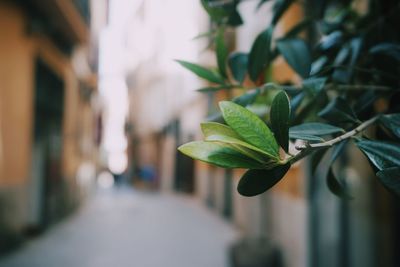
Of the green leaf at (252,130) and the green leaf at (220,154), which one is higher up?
the green leaf at (252,130)

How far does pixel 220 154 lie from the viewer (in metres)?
0.79

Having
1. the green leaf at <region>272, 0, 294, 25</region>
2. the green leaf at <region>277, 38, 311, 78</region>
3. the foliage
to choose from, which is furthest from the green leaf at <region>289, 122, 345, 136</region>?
the green leaf at <region>272, 0, 294, 25</region>

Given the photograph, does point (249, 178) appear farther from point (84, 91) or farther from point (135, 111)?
point (135, 111)

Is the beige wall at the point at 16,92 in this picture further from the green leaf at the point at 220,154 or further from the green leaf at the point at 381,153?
the green leaf at the point at 381,153

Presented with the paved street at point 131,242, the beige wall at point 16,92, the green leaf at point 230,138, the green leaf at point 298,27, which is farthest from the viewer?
the beige wall at point 16,92

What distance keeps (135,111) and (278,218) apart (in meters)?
30.1

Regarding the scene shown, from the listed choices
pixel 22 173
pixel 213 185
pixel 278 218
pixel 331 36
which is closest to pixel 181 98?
pixel 213 185

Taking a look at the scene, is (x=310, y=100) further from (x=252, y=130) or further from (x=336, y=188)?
(x=252, y=130)

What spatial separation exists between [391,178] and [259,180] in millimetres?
268

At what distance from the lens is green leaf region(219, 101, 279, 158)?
2.52 ft

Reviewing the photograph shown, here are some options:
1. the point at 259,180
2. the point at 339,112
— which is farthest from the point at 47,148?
the point at 259,180

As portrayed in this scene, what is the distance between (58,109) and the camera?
10.1 metres

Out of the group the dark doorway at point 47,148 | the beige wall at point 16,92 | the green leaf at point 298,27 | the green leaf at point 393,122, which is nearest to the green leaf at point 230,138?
the green leaf at point 393,122

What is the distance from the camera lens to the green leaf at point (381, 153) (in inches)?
34.0
